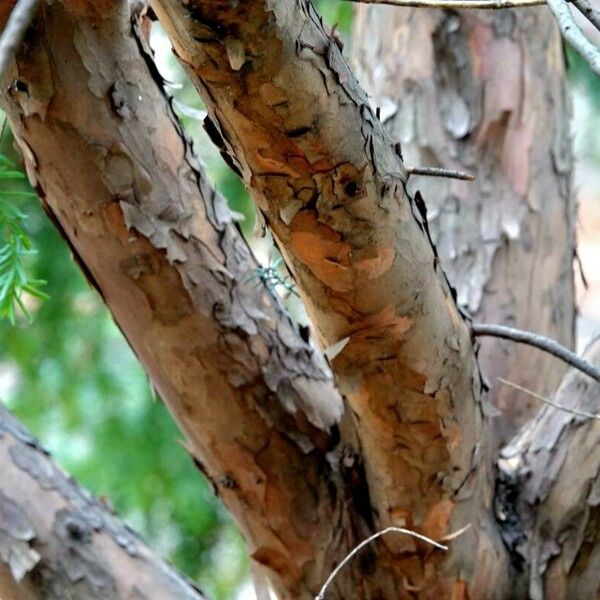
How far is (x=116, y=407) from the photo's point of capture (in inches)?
62.5

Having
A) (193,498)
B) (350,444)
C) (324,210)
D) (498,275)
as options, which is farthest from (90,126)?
(193,498)

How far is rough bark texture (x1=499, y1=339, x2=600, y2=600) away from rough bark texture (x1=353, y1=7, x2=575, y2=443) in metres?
0.17

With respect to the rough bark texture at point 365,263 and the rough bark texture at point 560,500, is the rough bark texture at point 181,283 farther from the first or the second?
the rough bark texture at point 560,500

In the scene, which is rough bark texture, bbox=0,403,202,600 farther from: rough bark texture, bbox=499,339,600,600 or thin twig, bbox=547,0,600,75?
thin twig, bbox=547,0,600,75

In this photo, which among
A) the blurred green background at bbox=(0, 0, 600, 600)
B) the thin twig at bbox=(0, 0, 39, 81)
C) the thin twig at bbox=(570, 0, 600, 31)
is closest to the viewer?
the thin twig at bbox=(0, 0, 39, 81)

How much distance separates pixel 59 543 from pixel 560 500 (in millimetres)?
415

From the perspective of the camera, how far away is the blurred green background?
1537mm

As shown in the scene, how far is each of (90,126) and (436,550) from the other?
1.40 ft

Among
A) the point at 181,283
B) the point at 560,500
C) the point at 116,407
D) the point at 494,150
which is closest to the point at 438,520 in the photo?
the point at 560,500

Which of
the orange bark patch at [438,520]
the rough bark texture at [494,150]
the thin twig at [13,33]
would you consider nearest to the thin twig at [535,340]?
the orange bark patch at [438,520]

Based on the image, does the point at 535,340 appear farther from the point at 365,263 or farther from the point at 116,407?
the point at 116,407

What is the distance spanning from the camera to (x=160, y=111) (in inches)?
25.4

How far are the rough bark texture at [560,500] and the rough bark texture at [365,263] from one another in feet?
0.12

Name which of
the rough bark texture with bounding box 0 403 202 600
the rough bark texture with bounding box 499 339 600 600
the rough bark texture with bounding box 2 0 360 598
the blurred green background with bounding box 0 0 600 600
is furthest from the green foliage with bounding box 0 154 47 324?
the blurred green background with bounding box 0 0 600 600
